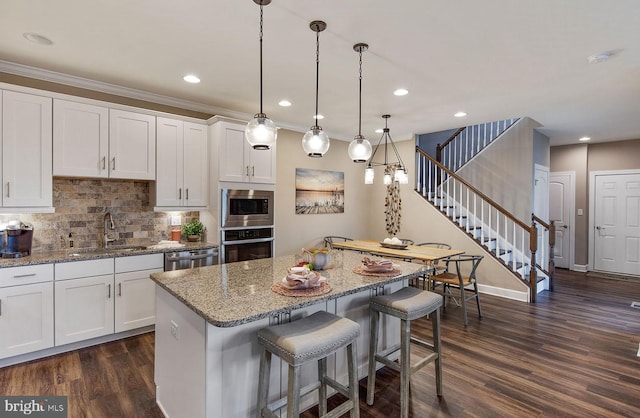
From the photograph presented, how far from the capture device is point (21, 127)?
9.69 feet

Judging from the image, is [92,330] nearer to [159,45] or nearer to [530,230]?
[159,45]

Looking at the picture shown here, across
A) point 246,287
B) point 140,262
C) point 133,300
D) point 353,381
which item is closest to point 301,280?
point 246,287

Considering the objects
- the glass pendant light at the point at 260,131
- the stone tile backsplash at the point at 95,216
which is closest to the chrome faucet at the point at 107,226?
the stone tile backsplash at the point at 95,216

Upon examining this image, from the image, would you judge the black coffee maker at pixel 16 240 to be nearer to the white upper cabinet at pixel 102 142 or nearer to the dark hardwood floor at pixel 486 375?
the white upper cabinet at pixel 102 142

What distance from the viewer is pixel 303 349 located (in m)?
1.63

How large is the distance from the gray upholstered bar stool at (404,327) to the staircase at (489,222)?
3.25 metres

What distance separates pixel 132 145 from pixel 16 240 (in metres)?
1.37

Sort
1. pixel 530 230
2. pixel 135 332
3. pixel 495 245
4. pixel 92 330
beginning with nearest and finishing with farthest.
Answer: pixel 92 330, pixel 135 332, pixel 530 230, pixel 495 245

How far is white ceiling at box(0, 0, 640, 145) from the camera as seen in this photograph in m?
2.16

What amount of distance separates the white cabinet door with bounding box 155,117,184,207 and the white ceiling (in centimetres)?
41

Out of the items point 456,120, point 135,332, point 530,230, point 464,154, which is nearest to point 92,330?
point 135,332

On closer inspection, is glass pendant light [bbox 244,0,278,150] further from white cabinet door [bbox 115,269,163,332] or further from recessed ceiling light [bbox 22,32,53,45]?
white cabinet door [bbox 115,269,163,332]

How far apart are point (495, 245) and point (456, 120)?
2.20m

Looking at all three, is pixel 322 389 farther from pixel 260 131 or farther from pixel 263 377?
pixel 260 131
